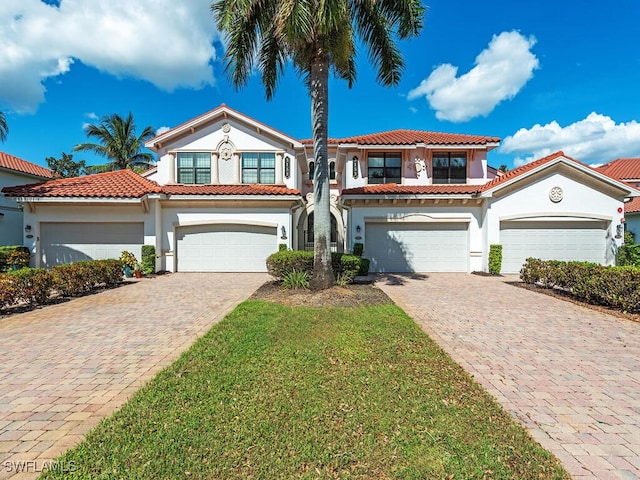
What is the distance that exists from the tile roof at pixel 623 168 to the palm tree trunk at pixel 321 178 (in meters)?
27.3

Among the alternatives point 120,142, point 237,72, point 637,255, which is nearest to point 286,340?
point 237,72

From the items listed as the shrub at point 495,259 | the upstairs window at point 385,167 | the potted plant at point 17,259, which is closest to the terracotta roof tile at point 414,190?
the upstairs window at point 385,167

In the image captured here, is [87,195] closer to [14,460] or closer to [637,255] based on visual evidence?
[14,460]

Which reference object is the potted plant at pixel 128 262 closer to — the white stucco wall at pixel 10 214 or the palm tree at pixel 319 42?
the palm tree at pixel 319 42

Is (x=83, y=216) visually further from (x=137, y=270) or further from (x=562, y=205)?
(x=562, y=205)

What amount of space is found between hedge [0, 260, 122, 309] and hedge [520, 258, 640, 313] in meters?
15.4

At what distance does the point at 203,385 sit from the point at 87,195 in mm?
13810

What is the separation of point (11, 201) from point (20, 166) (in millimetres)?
3165

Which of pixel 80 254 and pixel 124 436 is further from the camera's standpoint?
pixel 80 254

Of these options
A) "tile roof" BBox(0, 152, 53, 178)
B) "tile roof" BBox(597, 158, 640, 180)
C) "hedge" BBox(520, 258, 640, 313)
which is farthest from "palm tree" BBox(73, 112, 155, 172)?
"tile roof" BBox(597, 158, 640, 180)

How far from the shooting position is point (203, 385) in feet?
12.2

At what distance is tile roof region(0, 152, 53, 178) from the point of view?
737 inches

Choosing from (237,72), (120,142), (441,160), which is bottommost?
(441,160)

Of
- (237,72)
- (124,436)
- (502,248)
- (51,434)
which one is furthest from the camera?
(502,248)
